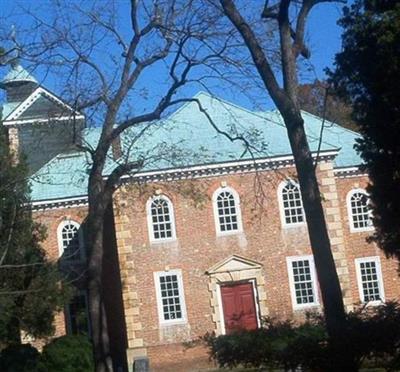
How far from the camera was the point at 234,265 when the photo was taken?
39031 mm

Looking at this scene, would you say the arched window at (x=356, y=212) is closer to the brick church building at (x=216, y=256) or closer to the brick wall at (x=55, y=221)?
the brick church building at (x=216, y=256)

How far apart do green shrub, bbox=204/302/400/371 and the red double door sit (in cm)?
1928

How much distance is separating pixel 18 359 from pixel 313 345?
584 inches

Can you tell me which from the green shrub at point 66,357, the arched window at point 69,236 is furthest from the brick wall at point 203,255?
the green shrub at point 66,357

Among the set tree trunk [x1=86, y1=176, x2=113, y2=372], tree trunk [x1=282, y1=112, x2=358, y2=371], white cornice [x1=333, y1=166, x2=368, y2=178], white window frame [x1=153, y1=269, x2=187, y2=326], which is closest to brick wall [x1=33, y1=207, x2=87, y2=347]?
white window frame [x1=153, y1=269, x2=187, y2=326]

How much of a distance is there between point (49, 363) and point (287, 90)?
16.5 m

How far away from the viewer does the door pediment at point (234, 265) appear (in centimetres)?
3894

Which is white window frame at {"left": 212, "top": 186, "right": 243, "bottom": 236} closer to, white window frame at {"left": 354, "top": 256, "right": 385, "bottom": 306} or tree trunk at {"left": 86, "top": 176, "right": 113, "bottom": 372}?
white window frame at {"left": 354, "top": 256, "right": 385, "bottom": 306}

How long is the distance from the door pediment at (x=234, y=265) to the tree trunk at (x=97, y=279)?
15.7 m

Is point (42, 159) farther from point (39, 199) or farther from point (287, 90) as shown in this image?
point (287, 90)

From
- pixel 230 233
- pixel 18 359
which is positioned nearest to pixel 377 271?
pixel 230 233

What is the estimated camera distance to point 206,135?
40.8 metres

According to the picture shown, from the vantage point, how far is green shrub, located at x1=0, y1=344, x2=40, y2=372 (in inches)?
1174

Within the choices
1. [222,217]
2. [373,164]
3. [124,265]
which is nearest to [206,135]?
[222,217]
